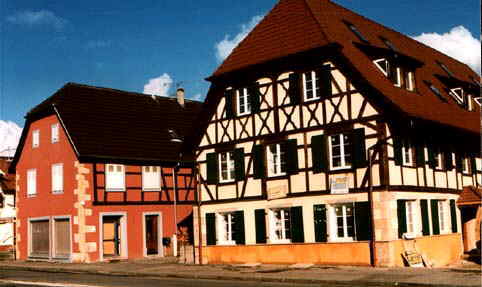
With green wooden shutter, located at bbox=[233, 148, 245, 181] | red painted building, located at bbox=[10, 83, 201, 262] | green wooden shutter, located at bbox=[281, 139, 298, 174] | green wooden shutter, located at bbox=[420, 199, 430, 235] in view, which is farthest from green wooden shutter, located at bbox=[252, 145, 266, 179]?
red painted building, located at bbox=[10, 83, 201, 262]

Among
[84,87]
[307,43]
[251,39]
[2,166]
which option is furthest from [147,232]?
[2,166]

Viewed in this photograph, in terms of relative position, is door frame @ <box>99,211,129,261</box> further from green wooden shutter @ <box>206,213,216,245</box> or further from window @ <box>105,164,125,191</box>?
green wooden shutter @ <box>206,213,216,245</box>

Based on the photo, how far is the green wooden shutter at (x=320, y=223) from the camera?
25.5 m

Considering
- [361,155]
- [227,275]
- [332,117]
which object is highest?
[332,117]

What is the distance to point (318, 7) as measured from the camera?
97.5ft

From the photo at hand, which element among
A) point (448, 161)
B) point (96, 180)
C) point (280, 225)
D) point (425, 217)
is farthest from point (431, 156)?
point (96, 180)

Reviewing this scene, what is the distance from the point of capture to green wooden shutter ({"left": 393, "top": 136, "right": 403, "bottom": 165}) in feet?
80.8

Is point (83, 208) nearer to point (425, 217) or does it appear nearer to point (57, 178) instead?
point (57, 178)

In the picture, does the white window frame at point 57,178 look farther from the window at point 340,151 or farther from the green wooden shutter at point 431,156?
the green wooden shutter at point 431,156

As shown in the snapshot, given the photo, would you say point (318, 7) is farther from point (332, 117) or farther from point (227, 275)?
point (227, 275)

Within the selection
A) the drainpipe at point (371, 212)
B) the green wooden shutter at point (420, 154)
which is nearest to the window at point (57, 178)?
the drainpipe at point (371, 212)

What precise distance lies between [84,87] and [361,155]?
65.8ft

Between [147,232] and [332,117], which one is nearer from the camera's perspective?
[332,117]

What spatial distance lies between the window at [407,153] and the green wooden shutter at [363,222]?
253cm
